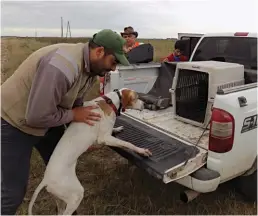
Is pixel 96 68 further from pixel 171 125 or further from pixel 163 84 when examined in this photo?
pixel 163 84

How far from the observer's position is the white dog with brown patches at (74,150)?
2729 mm

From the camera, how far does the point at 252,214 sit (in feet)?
11.2

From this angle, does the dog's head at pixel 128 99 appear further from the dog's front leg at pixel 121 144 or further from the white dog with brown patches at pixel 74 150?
the dog's front leg at pixel 121 144

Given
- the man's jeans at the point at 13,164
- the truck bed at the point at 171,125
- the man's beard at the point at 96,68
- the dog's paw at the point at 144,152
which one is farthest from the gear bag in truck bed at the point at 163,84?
the man's jeans at the point at 13,164

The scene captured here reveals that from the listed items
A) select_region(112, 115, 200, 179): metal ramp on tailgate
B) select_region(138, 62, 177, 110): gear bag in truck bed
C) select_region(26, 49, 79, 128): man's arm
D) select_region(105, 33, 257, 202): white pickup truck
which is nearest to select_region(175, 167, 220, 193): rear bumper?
select_region(105, 33, 257, 202): white pickup truck

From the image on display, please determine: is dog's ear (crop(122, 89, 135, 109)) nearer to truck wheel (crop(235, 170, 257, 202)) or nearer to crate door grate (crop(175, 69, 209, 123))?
crate door grate (crop(175, 69, 209, 123))

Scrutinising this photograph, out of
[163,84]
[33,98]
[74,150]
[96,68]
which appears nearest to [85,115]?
[74,150]

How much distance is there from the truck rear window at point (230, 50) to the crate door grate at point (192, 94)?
34.3 inches

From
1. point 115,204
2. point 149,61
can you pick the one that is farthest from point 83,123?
point 149,61

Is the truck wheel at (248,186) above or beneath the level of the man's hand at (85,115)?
beneath

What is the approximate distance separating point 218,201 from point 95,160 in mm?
1837

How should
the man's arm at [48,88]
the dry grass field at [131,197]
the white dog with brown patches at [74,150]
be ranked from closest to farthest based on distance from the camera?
the man's arm at [48,88] < the white dog with brown patches at [74,150] < the dry grass field at [131,197]

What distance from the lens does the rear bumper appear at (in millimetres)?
2908

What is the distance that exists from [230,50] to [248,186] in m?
2.04
